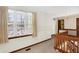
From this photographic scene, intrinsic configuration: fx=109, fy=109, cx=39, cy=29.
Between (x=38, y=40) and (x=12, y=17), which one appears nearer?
(x=12, y=17)

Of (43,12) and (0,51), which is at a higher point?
(43,12)

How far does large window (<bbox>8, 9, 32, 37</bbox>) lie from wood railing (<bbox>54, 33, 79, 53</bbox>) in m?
0.42

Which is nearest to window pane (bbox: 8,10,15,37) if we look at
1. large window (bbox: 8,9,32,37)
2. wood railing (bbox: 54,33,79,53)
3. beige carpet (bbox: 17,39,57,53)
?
large window (bbox: 8,9,32,37)

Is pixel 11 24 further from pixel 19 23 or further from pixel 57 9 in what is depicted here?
pixel 57 9

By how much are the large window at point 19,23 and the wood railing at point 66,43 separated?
0.42 m

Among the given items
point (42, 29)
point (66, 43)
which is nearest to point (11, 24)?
point (42, 29)

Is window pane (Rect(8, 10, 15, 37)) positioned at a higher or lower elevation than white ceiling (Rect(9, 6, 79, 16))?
lower

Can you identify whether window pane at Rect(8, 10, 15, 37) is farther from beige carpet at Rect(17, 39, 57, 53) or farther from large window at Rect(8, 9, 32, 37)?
beige carpet at Rect(17, 39, 57, 53)

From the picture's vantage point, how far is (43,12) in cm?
149

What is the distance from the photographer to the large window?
1383 millimetres

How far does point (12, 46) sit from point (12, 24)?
0.92 feet
